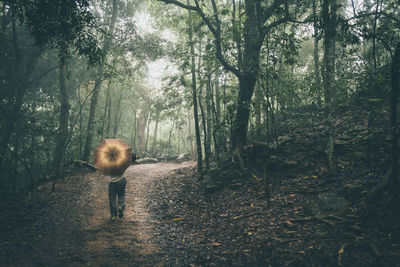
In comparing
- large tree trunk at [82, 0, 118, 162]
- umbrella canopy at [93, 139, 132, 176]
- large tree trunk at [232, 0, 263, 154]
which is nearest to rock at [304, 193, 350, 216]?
large tree trunk at [232, 0, 263, 154]

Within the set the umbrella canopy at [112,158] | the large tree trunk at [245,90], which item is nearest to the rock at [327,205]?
the large tree trunk at [245,90]

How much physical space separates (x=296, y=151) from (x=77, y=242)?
8114mm

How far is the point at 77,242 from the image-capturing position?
5383 mm

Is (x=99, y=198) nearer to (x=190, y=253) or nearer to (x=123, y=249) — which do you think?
(x=123, y=249)

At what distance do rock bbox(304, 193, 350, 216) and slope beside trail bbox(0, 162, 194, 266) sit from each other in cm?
399

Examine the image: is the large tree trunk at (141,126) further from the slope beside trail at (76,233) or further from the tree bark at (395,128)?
the tree bark at (395,128)


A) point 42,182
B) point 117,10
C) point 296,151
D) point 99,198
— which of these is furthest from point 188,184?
point 117,10

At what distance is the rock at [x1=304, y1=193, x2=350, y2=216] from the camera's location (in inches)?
213

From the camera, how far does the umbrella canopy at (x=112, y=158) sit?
629 cm

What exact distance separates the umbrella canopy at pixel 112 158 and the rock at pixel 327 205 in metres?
5.18

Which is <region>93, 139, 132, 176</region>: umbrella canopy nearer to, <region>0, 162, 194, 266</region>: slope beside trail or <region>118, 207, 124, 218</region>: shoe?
<region>118, 207, 124, 218</region>: shoe

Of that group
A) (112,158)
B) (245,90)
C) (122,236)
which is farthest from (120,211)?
(245,90)

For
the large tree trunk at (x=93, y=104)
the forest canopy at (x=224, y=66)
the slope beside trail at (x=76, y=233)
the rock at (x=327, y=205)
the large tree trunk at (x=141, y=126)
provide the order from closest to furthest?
1. the slope beside trail at (x=76, y=233)
2. the rock at (x=327, y=205)
3. the forest canopy at (x=224, y=66)
4. the large tree trunk at (x=93, y=104)
5. the large tree trunk at (x=141, y=126)

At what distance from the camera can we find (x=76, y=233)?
5867 millimetres
